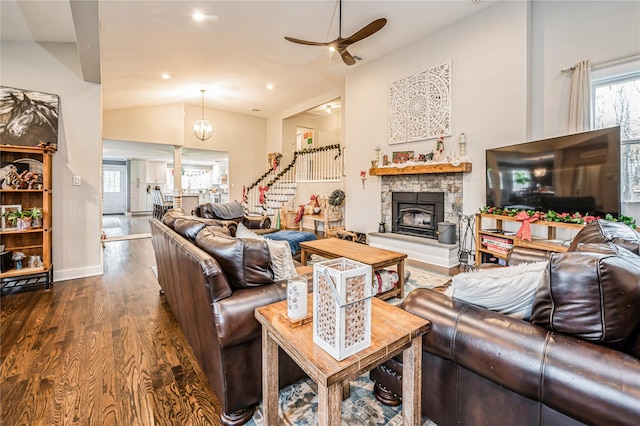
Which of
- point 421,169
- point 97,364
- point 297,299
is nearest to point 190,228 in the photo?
point 97,364

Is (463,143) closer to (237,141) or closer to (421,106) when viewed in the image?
(421,106)

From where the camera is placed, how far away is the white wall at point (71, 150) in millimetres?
3500

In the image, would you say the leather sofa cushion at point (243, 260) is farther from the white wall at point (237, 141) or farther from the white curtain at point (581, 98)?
the white wall at point (237, 141)

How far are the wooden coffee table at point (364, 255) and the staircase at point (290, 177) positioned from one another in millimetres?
3747

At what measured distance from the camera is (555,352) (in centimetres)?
94

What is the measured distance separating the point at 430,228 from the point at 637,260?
3.98m

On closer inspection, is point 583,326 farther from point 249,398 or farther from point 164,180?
point 164,180

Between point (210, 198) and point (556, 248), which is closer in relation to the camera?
point (556, 248)

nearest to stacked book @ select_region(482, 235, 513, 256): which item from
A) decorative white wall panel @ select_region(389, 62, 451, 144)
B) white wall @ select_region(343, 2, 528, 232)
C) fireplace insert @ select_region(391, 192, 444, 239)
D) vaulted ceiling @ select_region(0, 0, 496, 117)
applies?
white wall @ select_region(343, 2, 528, 232)

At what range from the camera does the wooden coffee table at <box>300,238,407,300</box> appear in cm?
288

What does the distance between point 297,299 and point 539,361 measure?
863mm

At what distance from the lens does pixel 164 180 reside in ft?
45.3

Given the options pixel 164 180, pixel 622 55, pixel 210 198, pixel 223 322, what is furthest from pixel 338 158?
pixel 164 180

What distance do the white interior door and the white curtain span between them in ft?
49.9
